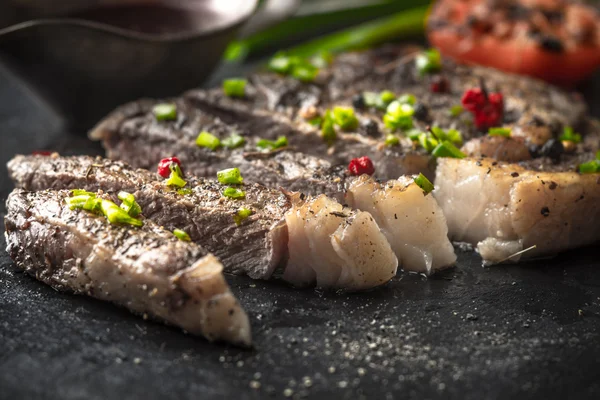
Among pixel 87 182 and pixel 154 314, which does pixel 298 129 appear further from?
pixel 154 314

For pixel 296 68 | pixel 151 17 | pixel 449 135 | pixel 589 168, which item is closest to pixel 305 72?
pixel 296 68

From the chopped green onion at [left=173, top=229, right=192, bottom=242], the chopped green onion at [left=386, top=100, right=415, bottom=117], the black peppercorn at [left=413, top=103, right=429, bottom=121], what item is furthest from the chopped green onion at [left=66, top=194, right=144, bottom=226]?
the black peppercorn at [left=413, top=103, right=429, bottom=121]

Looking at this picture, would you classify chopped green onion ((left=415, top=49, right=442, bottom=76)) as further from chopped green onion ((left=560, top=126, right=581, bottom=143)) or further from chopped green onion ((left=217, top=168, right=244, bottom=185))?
chopped green onion ((left=217, top=168, right=244, bottom=185))

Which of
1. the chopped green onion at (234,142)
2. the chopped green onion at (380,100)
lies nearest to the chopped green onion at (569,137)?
the chopped green onion at (380,100)

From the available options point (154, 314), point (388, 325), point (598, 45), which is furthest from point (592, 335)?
point (598, 45)

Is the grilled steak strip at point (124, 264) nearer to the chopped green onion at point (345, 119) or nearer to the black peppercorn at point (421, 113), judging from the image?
the chopped green onion at point (345, 119)

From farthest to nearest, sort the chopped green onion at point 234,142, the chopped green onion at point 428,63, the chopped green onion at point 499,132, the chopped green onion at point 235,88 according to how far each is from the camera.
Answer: the chopped green onion at point 428,63
the chopped green onion at point 235,88
the chopped green onion at point 234,142
the chopped green onion at point 499,132
